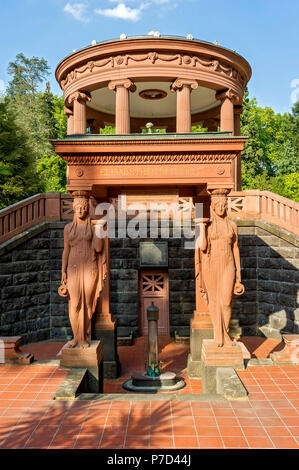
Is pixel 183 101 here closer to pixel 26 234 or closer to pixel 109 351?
pixel 26 234

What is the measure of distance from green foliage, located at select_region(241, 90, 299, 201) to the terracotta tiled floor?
19251 millimetres

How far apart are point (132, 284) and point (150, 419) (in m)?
8.17

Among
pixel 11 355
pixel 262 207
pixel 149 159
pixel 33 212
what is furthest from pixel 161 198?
pixel 11 355

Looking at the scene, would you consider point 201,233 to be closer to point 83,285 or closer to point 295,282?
point 83,285

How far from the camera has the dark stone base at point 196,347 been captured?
9.39 m

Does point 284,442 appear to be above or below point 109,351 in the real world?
above

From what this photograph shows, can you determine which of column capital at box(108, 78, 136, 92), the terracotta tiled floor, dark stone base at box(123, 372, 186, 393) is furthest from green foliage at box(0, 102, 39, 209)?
the terracotta tiled floor

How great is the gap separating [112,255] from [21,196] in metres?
8.73

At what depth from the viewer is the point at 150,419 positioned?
5.42 metres

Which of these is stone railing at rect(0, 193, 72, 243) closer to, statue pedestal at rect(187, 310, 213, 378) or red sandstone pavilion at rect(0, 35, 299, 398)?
red sandstone pavilion at rect(0, 35, 299, 398)

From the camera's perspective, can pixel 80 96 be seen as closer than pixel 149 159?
No

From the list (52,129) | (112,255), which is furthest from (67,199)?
(52,129)

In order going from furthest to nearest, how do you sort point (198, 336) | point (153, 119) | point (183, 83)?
1. point (153, 119)
2. point (183, 83)
3. point (198, 336)

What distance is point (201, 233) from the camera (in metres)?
8.05
